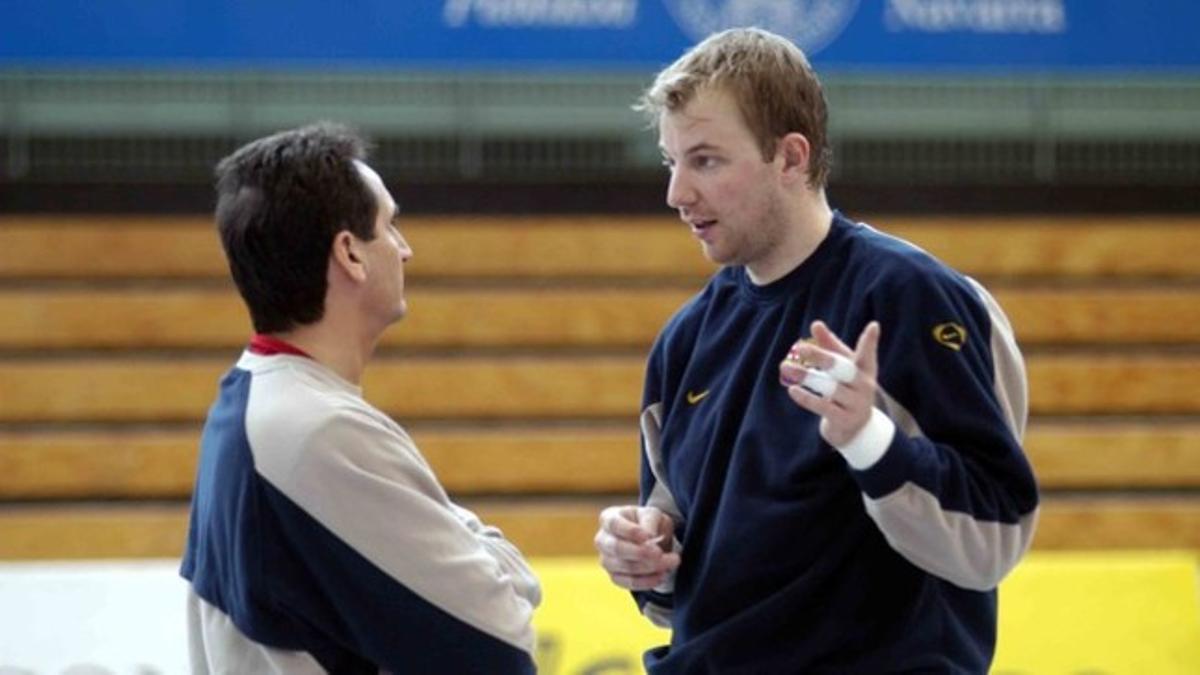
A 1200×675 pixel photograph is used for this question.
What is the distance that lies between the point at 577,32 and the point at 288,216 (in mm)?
4471

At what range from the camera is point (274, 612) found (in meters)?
2.04

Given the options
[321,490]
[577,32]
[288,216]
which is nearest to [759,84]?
[288,216]

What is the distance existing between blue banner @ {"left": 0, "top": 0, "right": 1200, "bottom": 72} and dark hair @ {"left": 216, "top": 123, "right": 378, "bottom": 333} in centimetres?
437

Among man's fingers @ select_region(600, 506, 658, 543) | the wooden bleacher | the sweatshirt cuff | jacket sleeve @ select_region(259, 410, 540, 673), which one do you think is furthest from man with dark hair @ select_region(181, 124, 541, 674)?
the wooden bleacher

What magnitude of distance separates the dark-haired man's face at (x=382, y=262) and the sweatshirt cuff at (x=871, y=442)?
57cm

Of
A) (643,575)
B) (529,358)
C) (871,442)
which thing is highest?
(871,442)

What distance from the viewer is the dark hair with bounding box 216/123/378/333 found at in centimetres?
208

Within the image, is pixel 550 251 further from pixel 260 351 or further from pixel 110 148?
pixel 260 351

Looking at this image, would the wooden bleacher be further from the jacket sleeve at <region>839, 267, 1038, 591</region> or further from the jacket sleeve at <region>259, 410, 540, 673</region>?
the jacket sleeve at <region>259, 410, 540, 673</region>

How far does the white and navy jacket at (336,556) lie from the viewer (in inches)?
80.0

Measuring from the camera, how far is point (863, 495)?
2.19 m

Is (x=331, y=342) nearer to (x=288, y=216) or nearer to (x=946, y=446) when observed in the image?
(x=288, y=216)

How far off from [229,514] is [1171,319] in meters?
5.71

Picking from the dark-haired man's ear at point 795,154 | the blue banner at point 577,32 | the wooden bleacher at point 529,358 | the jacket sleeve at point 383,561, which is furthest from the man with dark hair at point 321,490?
the wooden bleacher at point 529,358
